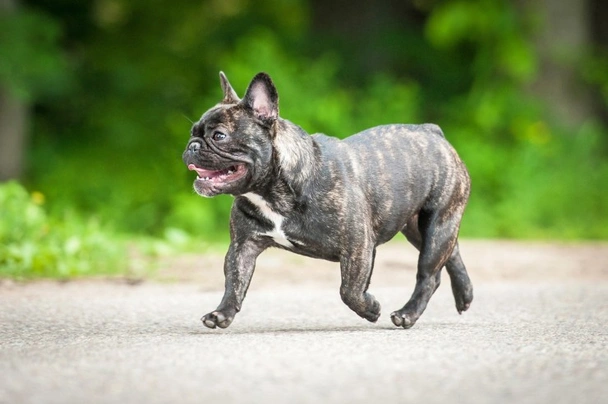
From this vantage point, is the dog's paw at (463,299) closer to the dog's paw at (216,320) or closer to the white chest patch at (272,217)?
the white chest patch at (272,217)

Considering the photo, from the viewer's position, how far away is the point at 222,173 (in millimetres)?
7184

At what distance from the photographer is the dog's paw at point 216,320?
720 cm

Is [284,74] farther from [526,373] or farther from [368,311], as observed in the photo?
[526,373]

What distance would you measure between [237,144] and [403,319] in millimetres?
1554

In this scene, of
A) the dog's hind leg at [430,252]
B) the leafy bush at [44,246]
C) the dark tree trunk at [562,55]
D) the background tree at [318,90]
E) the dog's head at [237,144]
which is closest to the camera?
the dog's head at [237,144]

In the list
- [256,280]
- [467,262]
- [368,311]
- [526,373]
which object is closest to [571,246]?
[467,262]

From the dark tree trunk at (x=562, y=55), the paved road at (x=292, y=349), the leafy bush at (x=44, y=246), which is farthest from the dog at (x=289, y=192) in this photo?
the dark tree trunk at (x=562, y=55)

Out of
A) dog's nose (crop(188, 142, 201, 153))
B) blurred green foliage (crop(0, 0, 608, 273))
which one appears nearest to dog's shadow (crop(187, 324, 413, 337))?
dog's nose (crop(188, 142, 201, 153))

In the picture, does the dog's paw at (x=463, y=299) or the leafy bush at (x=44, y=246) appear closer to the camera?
the dog's paw at (x=463, y=299)

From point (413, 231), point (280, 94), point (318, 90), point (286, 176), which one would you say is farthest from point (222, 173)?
point (318, 90)

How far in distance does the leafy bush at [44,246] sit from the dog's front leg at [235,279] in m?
3.99

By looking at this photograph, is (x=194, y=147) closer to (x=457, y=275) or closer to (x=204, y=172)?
(x=204, y=172)

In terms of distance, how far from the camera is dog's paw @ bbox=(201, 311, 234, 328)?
7.20 meters

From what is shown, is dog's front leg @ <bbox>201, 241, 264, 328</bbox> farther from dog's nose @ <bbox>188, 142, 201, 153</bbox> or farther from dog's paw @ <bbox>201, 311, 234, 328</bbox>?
dog's nose @ <bbox>188, 142, 201, 153</bbox>
